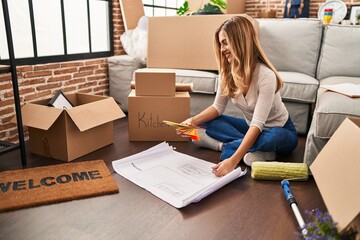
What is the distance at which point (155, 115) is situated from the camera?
2.12 meters

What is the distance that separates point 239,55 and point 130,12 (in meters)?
1.98

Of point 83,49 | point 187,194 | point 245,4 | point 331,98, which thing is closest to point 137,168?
point 187,194

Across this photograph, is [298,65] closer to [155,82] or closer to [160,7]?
[155,82]

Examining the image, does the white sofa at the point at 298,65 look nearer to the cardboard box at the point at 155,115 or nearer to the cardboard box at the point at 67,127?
the cardboard box at the point at 155,115

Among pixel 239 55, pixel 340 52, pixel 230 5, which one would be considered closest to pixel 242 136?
pixel 239 55

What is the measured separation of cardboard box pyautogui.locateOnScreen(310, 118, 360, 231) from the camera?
36.7 inches

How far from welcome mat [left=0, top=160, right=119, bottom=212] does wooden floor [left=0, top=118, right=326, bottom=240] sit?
4 centimetres

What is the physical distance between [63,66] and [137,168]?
1284 millimetres

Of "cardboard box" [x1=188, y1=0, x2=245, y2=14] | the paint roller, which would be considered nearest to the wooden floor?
the paint roller

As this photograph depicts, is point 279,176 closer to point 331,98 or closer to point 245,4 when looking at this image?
point 331,98

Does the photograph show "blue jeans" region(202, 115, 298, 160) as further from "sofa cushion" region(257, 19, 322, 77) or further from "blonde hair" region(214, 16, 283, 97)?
"sofa cushion" region(257, 19, 322, 77)

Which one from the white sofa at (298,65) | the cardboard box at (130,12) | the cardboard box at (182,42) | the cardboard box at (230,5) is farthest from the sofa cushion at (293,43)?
the cardboard box at (230,5)

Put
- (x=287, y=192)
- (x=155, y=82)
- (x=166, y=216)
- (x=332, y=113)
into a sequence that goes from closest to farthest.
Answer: (x=166, y=216)
(x=287, y=192)
(x=332, y=113)
(x=155, y=82)

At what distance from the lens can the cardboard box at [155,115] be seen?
2.09 meters
